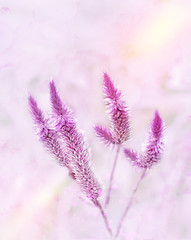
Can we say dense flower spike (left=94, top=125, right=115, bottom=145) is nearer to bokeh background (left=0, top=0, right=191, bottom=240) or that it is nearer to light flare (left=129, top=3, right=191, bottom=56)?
bokeh background (left=0, top=0, right=191, bottom=240)

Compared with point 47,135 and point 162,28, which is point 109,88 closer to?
point 47,135

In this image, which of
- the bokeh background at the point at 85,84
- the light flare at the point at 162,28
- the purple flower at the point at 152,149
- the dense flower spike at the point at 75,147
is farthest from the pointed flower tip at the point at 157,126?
the light flare at the point at 162,28

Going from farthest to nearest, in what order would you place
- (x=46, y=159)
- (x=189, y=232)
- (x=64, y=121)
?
(x=46, y=159) → (x=189, y=232) → (x=64, y=121)

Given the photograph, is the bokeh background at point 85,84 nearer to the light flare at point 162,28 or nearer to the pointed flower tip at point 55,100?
the light flare at point 162,28

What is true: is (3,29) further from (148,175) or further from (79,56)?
(148,175)

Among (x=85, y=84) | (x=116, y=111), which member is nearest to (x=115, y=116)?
(x=116, y=111)

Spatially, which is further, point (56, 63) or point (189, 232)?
point (56, 63)

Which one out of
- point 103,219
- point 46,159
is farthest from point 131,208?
point 46,159

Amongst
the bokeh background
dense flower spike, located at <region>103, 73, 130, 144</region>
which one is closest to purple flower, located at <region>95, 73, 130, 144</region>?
dense flower spike, located at <region>103, 73, 130, 144</region>
